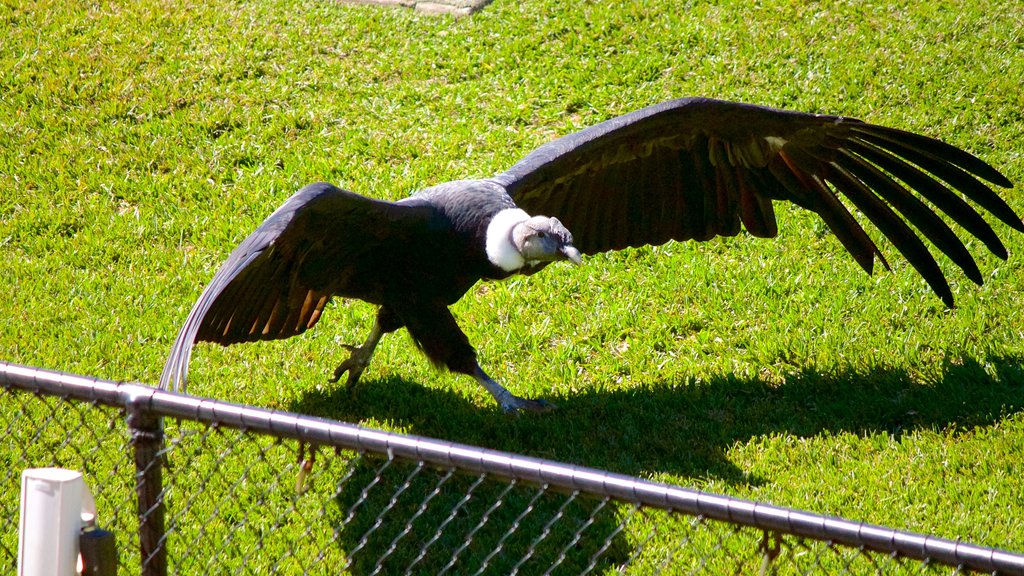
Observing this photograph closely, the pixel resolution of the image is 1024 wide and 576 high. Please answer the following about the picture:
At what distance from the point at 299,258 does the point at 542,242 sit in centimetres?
96

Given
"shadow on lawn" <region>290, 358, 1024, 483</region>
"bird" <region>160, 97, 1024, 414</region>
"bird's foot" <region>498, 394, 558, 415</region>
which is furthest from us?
"bird's foot" <region>498, 394, 558, 415</region>

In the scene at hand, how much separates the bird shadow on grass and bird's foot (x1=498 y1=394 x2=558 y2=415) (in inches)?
1.5

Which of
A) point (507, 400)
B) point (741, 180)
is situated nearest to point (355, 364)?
point (507, 400)

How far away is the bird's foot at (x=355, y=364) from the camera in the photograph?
471 centimetres

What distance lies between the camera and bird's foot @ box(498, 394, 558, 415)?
4504 mm

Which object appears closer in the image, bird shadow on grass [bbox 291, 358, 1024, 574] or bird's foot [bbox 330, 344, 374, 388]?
bird shadow on grass [bbox 291, 358, 1024, 574]

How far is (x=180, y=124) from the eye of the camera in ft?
22.5

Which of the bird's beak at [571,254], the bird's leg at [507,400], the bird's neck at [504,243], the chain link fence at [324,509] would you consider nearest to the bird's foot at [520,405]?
the bird's leg at [507,400]

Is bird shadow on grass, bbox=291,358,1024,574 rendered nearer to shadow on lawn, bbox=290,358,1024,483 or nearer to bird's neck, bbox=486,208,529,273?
shadow on lawn, bbox=290,358,1024,483

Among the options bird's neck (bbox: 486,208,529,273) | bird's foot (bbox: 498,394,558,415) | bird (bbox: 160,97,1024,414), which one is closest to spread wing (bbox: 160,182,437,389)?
bird (bbox: 160,97,1024,414)

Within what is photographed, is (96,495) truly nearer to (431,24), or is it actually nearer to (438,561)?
(438,561)

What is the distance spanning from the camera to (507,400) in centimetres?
451

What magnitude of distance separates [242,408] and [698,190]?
3220 millimetres

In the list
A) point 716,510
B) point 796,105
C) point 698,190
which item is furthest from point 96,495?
point 796,105
